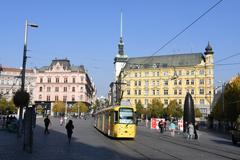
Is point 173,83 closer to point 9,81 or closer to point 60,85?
point 60,85

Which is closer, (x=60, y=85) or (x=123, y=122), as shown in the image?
(x=123, y=122)

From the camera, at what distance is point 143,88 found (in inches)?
5069

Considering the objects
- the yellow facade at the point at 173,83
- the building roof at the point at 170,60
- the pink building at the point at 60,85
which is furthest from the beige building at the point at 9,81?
the building roof at the point at 170,60

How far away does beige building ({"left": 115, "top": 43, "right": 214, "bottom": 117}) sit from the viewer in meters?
118

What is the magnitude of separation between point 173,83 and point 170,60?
9.79 meters

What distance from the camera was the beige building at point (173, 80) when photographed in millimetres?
118250

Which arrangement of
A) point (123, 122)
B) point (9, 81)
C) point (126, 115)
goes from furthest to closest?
1. point (9, 81)
2. point (126, 115)
3. point (123, 122)

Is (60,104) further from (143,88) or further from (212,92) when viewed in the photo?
(212,92)

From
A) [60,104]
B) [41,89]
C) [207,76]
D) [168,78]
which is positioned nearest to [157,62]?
[168,78]

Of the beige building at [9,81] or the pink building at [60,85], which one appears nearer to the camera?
the beige building at [9,81]

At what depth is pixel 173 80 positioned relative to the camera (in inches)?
4889

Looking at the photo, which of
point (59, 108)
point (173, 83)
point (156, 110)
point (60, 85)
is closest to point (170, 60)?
point (173, 83)

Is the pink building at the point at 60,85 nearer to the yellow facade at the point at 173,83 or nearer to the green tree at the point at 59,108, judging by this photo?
the green tree at the point at 59,108

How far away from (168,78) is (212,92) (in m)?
15.5
